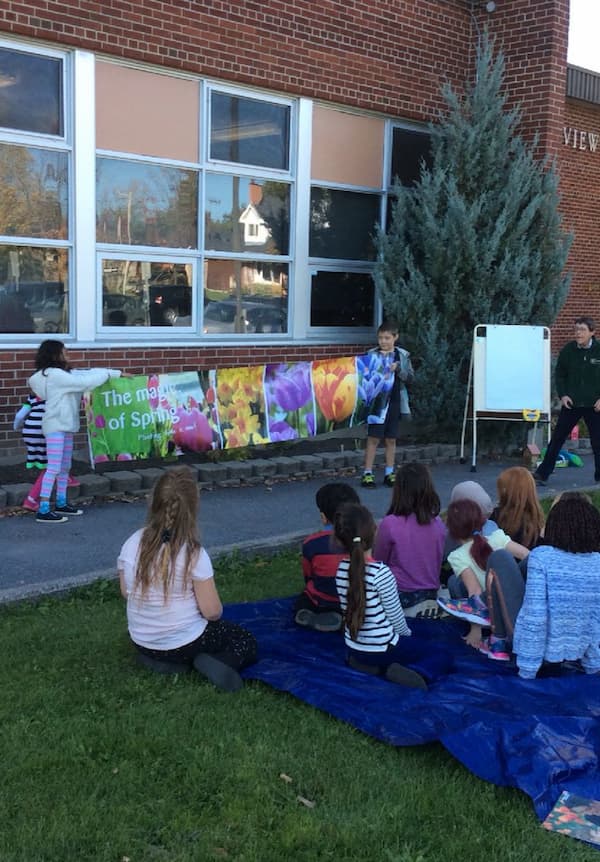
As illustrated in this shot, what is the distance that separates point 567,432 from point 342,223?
3839mm

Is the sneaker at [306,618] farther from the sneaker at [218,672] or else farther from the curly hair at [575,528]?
the curly hair at [575,528]

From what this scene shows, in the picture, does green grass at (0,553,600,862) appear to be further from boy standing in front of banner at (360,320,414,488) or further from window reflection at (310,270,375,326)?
window reflection at (310,270,375,326)

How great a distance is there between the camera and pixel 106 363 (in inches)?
370

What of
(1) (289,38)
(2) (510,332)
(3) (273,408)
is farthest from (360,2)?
(3) (273,408)

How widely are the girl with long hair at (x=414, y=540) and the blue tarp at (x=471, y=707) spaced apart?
0.22 m

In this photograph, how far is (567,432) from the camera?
10.0 metres

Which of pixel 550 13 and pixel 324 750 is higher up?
pixel 550 13

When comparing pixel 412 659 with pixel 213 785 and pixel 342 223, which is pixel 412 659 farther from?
pixel 342 223

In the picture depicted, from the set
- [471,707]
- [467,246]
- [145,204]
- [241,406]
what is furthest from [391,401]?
[471,707]

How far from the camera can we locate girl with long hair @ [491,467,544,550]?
17.7 feet

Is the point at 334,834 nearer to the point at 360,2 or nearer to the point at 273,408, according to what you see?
the point at 273,408

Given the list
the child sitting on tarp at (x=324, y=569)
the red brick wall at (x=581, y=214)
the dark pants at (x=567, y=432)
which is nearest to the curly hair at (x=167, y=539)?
the child sitting on tarp at (x=324, y=569)

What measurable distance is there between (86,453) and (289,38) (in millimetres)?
5173

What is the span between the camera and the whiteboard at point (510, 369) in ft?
35.1
